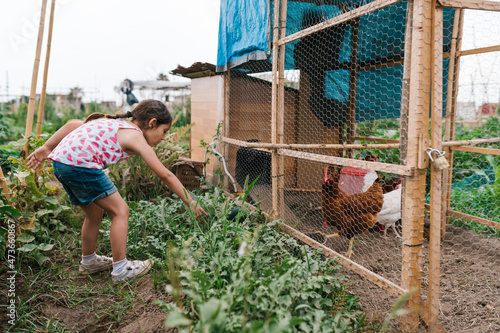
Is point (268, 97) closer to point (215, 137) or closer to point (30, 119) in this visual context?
point (215, 137)

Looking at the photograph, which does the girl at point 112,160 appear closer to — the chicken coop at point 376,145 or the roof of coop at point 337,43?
the chicken coop at point 376,145

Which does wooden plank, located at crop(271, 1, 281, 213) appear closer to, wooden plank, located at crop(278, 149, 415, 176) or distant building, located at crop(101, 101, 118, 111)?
wooden plank, located at crop(278, 149, 415, 176)

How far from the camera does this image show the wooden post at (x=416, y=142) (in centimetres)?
171

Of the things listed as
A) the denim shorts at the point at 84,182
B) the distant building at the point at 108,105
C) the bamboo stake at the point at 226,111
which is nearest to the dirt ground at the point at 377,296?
the denim shorts at the point at 84,182

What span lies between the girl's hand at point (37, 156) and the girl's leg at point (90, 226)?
503 millimetres

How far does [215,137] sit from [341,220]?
202cm

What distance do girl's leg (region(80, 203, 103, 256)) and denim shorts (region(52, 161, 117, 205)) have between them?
141 mm

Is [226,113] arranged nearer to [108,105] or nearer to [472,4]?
[472,4]

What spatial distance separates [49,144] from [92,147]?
496 millimetres

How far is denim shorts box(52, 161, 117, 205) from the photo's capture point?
89.9 inches

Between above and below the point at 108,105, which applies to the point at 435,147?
below

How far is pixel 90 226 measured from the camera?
2.54 m

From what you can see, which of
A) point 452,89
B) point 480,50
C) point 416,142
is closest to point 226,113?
point 452,89

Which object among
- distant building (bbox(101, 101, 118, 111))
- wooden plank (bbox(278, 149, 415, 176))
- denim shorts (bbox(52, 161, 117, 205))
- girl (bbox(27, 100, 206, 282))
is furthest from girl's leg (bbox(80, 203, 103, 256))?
distant building (bbox(101, 101, 118, 111))
